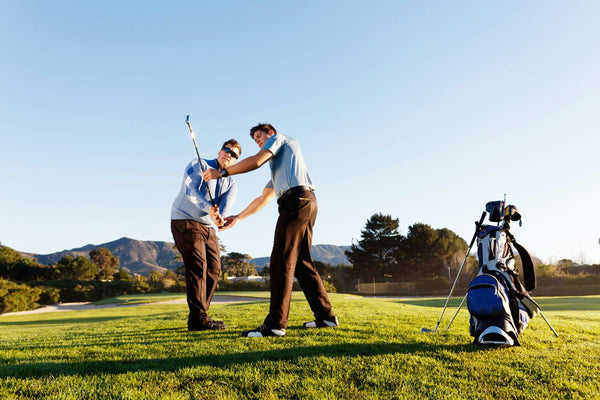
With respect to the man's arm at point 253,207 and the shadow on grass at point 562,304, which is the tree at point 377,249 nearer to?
→ the shadow on grass at point 562,304

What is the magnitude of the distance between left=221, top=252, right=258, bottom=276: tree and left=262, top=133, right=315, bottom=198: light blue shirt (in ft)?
189

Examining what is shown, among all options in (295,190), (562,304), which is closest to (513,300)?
(295,190)

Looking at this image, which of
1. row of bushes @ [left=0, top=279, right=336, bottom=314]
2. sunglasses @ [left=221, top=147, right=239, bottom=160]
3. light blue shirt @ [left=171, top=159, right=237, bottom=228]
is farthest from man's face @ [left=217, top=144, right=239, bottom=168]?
row of bushes @ [left=0, top=279, right=336, bottom=314]

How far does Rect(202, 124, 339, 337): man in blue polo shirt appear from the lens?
3.75 metres

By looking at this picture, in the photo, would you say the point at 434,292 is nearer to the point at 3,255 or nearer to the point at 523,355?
the point at 523,355

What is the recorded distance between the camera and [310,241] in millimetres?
4082

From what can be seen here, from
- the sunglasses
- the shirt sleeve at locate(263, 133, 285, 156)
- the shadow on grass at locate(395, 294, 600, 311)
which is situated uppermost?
the sunglasses

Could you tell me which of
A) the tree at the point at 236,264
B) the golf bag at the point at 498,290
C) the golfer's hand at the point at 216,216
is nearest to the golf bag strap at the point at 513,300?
the golf bag at the point at 498,290

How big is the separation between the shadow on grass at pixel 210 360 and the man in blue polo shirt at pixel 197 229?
1.61m

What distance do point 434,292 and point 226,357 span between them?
110ft

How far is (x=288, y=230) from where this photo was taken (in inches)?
148

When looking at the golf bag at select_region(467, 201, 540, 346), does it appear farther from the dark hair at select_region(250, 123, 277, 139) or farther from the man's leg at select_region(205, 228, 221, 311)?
the man's leg at select_region(205, 228, 221, 311)

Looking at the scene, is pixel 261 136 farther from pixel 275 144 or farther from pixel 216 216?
pixel 216 216

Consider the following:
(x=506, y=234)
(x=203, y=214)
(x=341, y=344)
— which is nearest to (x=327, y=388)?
(x=341, y=344)
